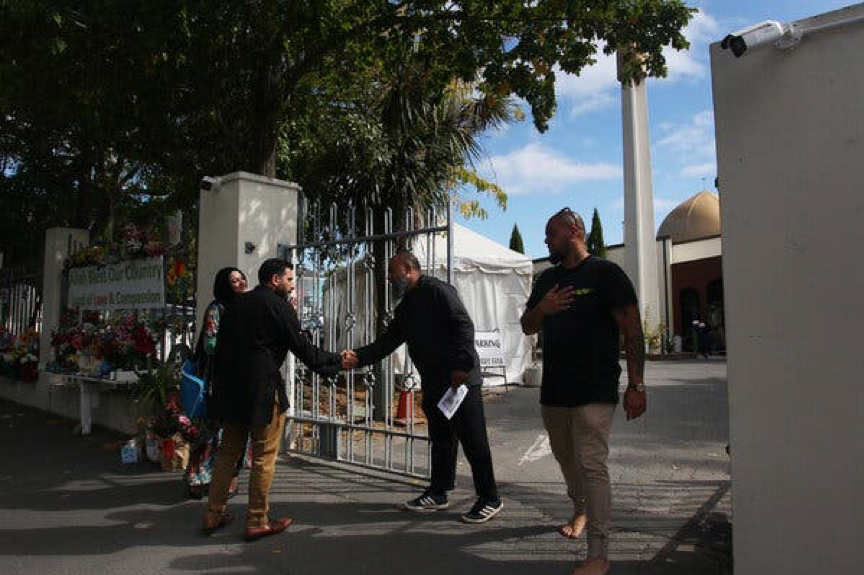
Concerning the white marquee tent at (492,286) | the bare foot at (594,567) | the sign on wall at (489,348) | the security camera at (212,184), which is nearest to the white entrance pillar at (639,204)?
the white marquee tent at (492,286)

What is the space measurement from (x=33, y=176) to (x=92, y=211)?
1155mm

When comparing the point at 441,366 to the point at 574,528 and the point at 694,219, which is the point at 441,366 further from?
the point at 694,219

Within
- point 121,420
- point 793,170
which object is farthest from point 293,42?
point 793,170

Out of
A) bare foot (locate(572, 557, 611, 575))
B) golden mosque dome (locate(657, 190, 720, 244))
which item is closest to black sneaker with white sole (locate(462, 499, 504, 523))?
bare foot (locate(572, 557, 611, 575))

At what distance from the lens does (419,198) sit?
32.3 feet

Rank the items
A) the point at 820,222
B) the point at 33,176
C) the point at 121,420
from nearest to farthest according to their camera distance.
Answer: the point at 820,222, the point at 121,420, the point at 33,176

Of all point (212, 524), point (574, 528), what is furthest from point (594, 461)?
point (212, 524)

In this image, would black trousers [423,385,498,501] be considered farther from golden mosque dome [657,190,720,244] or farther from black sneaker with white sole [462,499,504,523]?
golden mosque dome [657,190,720,244]

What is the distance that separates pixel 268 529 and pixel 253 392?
888mm

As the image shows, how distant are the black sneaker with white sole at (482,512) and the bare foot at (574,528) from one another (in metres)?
0.50

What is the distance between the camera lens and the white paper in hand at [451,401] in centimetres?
445

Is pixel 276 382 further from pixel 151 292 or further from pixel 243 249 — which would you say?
pixel 151 292

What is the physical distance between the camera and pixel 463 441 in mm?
4629

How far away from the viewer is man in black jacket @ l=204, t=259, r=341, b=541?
4.12 metres
